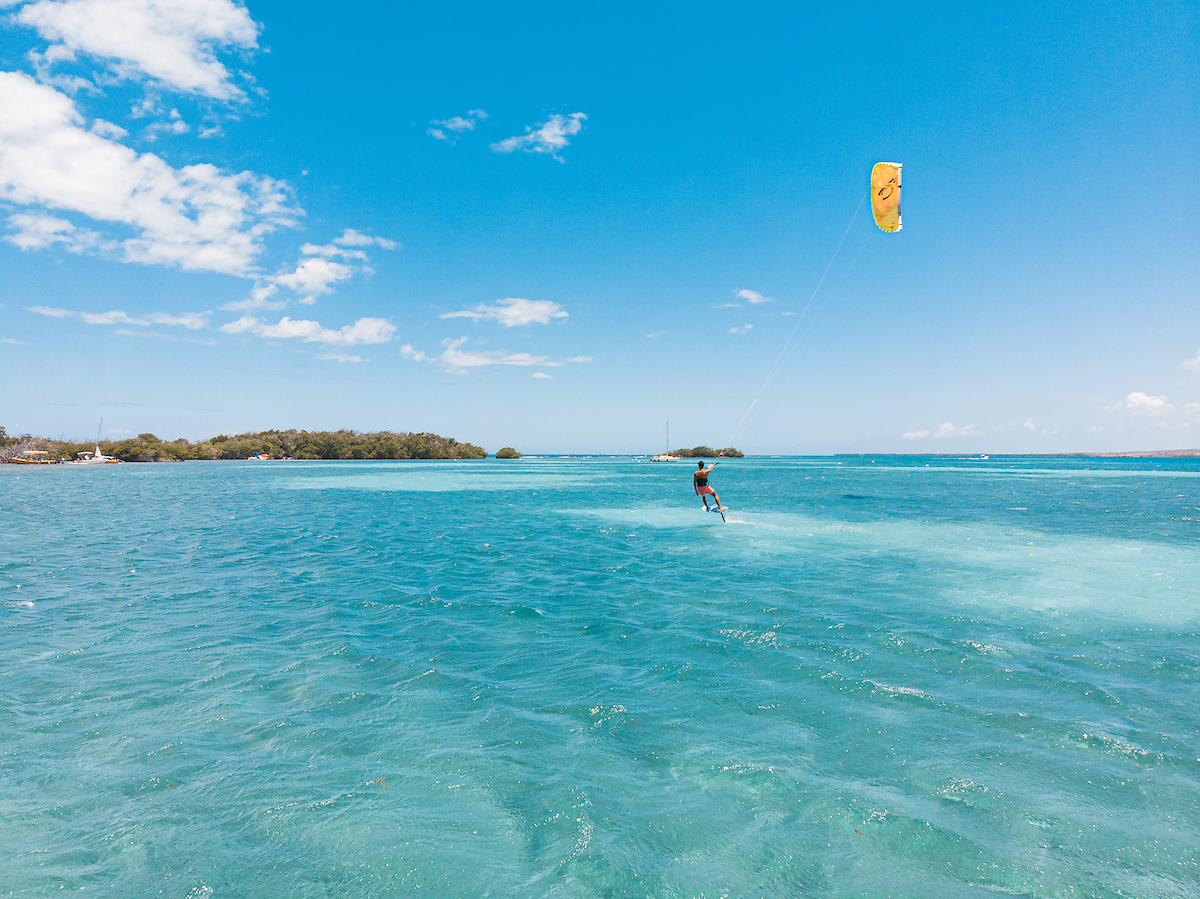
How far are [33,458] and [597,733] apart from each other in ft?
626

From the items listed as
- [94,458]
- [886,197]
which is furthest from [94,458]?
[886,197]

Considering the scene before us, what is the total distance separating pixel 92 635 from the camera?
11.4 m

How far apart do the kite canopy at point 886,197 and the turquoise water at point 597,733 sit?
1152cm

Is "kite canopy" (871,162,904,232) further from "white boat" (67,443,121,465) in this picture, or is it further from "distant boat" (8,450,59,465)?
"white boat" (67,443,121,465)

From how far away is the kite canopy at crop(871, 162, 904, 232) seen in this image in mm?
18078

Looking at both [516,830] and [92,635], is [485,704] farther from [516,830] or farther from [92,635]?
[92,635]

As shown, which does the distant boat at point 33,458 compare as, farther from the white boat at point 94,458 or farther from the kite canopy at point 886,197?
the kite canopy at point 886,197

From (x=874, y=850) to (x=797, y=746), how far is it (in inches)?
77.6

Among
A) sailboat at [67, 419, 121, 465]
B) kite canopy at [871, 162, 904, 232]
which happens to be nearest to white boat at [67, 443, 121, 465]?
sailboat at [67, 419, 121, 465]

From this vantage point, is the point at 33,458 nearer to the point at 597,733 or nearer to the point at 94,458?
the point at 94,458

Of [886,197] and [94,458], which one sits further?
[94,458]

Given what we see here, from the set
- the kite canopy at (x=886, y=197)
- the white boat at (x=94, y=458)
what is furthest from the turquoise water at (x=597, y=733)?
the white boat at (x=94, y=458)

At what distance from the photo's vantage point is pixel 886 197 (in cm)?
1819

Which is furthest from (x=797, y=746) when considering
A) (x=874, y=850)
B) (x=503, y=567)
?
(x=503, y=567)
